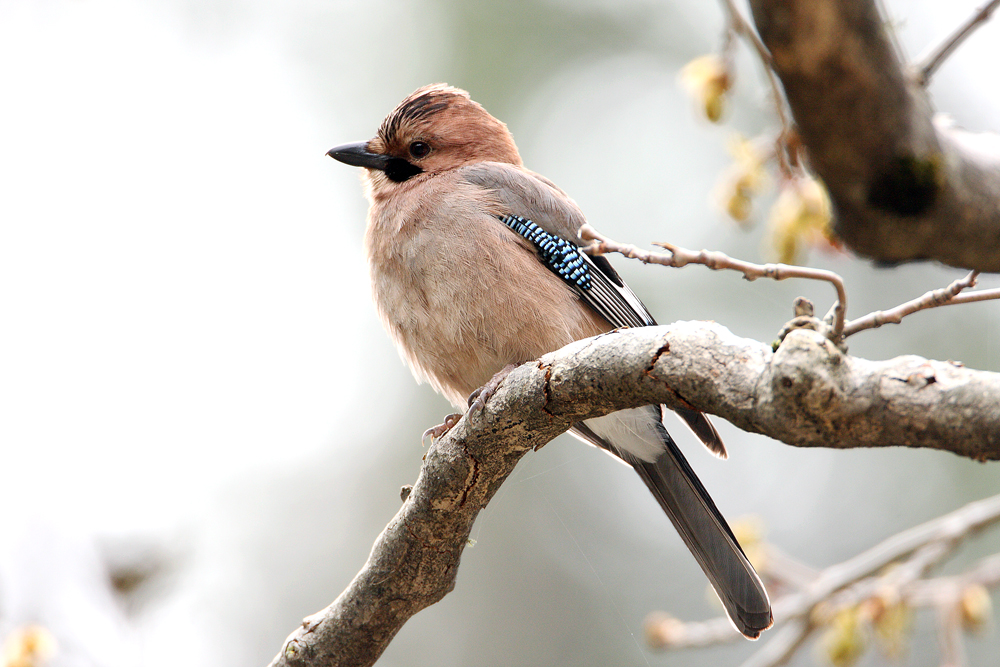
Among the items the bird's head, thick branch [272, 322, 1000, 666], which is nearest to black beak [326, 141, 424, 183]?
the bird's head

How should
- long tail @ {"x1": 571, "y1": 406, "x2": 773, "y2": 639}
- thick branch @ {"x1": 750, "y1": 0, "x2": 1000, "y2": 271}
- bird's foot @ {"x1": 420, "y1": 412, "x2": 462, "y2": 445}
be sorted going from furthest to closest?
bird's foot @ {"x1": 420, "y1": 412, "x2": 462, "y2": 445} < long tail @ {"x1": 571, "y1": 406, "x2": 773, "y2": 639} < thick branch @ {"x1": 750, "y1": 0, "x2": 1000, "y2": 271}

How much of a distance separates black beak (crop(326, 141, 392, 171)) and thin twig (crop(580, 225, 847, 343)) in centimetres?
256

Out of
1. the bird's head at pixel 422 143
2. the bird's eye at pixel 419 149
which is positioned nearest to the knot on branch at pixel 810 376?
the bird's head at pixel 422 143

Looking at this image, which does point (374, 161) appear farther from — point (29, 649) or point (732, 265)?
point (732, 265)

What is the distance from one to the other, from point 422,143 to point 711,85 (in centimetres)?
182

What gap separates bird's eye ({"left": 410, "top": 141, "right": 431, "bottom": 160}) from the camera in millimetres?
4418

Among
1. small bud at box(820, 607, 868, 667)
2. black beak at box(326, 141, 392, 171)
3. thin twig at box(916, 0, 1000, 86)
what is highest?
black beak at box(326, 141, 392, 171)

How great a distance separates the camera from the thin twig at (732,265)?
68.3 inches

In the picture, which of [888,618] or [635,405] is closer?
[635,405]

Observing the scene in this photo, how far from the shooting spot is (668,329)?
2047 mm

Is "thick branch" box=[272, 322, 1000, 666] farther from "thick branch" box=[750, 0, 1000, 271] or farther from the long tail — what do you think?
the long tail

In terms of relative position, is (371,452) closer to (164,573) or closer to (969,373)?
(164,573)

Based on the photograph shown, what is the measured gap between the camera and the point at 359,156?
4.47 meters

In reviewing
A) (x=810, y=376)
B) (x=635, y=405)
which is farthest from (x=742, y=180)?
(x=810, y=376)
